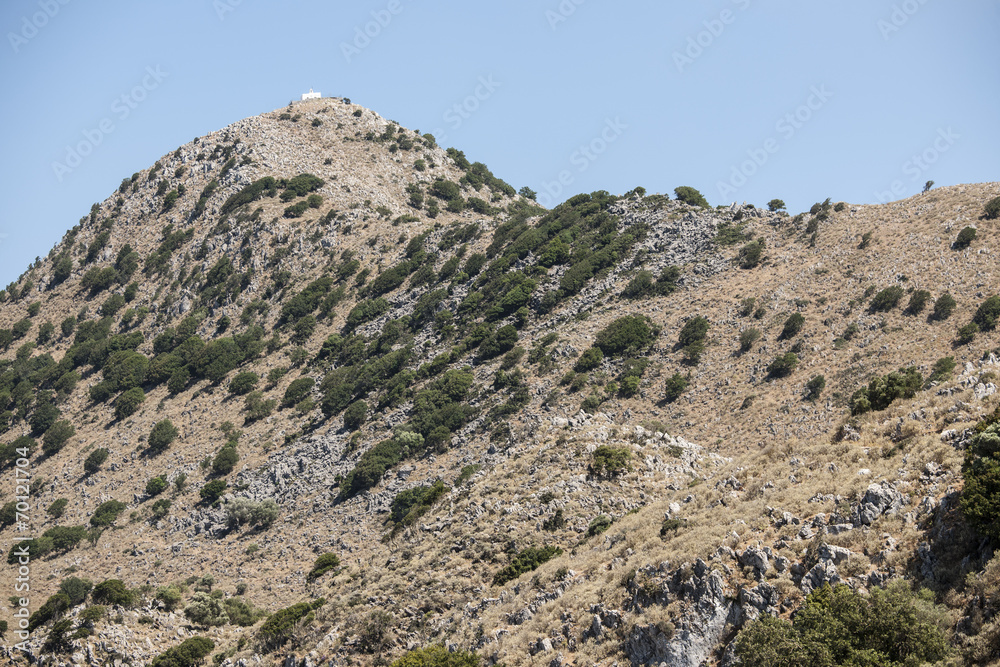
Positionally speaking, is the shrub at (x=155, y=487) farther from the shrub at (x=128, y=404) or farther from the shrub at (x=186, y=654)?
the shrub at (x=186, y=654)

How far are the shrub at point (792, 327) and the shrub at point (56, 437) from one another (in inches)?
2993

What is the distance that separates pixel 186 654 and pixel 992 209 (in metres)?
66.4

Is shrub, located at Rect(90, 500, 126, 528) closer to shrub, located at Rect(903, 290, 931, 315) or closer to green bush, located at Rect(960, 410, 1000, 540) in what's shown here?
green bush, located at Rect(960, 410, 1000, 540)

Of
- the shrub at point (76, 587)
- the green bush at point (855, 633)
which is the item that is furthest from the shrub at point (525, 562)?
the shrub at point (76, 587)

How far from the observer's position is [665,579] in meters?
23.7

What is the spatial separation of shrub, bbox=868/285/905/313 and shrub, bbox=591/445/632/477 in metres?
29.2

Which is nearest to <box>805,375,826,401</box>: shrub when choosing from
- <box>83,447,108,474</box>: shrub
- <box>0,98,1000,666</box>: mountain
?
<box>0,98,1000,666</box>: mountain

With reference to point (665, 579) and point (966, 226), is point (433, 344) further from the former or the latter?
point (665, 579)

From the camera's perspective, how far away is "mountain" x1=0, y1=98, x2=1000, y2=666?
74.5ft

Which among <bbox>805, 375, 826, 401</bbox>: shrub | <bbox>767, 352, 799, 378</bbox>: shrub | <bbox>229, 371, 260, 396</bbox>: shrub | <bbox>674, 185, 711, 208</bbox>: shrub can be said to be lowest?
<bbox>805, 375, 826, 401</bbox>: shrub

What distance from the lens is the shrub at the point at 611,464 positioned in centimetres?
3931

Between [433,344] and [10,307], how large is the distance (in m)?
79.6

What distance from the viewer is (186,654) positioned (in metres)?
37.2

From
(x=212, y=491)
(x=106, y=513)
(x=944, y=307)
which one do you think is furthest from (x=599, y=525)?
(x=106, y=513)
